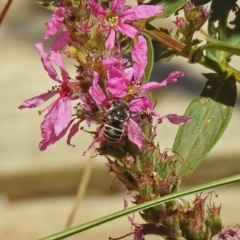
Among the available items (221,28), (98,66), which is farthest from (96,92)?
(221,28)

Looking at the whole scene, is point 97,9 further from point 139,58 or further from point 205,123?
point 205,123

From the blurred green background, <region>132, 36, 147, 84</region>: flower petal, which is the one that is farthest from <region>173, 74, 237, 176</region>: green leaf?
the blurred green background

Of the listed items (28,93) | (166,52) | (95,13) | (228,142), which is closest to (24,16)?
(28,93)

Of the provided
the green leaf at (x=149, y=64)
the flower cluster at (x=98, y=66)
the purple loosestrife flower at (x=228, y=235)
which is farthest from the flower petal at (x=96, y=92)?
the purple loosestrife flower at (x=228, y=235)

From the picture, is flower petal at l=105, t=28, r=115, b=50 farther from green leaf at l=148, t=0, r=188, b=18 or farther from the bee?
green leaf at l=148, t=0, r=188, b=18

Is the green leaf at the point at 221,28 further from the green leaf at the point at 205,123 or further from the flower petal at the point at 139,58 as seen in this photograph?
the flower petal at the point at 139,58

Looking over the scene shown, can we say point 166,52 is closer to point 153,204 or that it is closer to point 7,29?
point 153,204

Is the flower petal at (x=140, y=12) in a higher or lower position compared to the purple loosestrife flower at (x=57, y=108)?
higher
